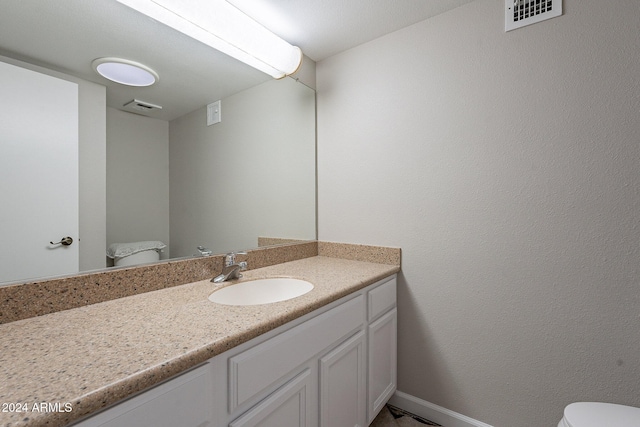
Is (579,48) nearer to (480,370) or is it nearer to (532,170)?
(532,170)

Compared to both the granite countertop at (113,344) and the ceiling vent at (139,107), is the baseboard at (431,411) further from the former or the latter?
the ceiling vent at (139,107)

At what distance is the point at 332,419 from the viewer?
1096 millimetres

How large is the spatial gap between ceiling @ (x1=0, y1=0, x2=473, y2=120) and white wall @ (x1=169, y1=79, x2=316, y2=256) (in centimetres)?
12

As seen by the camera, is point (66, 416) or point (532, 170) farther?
point (532, 170)

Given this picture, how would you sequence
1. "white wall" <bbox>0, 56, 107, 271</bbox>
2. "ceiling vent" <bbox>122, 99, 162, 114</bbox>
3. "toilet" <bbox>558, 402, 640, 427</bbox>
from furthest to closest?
1. "ceiling vent" <bbox>122, 99, 162, 114</bbox>
2. "white wall" <bbox>0, 56, 107, 271</bbox>
3. "toilet" <bbox>558, 402, 640, 427</bbox>

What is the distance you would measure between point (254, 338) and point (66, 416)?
16.1 inches

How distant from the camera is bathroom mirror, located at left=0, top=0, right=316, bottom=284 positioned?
932 millimetres

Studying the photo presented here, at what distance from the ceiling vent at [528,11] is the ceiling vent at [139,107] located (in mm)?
1606

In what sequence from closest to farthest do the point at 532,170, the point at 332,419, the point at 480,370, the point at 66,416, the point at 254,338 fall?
the point at 66,416 < the point at 254,338 < the point at 332,419 < the point at 532,170 < the point at 480,370

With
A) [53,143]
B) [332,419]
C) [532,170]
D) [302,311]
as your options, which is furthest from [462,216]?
[53,143]

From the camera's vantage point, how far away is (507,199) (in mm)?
1303

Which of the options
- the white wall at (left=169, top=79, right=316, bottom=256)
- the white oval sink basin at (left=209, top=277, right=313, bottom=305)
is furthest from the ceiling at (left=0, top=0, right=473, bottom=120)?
the white oval sink basin at (left=209, top=277, right=313, bottom=305)

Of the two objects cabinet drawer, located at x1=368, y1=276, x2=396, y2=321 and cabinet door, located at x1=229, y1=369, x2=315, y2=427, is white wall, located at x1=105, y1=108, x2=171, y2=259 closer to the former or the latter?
cabinet door, located at x1=229, y1=369, x2=315, y2=427

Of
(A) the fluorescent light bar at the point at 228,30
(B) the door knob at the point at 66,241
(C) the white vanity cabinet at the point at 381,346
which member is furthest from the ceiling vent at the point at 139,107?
(C) the white vanity cabinet at the point at 381,346
